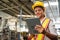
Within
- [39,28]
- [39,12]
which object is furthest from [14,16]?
[39,28]

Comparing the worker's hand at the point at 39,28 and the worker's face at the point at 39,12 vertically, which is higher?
the worker's face at the point at 39,12

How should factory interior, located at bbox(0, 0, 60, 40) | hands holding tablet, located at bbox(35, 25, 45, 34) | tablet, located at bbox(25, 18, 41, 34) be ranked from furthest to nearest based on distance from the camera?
factory interior, located at bbox(0, 0, 60, 40) < tablet, located at bbox(25, 18, 41, 34) < hands holding tablet, located at bbox(35, 25, 45, 34)

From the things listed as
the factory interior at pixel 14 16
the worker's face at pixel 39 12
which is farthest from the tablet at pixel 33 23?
the factory interior at pixel 14 16

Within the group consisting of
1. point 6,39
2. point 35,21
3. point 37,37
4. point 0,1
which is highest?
point 0,1

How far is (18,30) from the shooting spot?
1052cm

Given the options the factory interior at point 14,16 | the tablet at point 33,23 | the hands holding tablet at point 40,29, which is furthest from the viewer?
the factory interior at point 14,16

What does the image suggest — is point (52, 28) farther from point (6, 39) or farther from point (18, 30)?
point (18, 30)

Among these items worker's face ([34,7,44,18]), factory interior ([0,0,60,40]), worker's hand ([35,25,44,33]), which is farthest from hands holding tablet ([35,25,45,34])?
factory interior ([0,0,60,40])

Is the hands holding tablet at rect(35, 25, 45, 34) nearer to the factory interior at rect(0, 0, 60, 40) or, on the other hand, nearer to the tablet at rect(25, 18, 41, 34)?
the tablet at rect(25, 18, 41, 34)

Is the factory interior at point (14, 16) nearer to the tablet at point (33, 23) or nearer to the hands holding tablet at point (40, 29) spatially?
the tablet at point (33, 23)

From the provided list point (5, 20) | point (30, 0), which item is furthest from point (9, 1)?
point (5, 20)

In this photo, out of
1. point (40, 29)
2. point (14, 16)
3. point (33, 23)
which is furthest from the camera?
point (14, 16)

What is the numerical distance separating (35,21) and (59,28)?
30.8ft

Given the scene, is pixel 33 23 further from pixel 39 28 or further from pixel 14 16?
pixel 14 16
